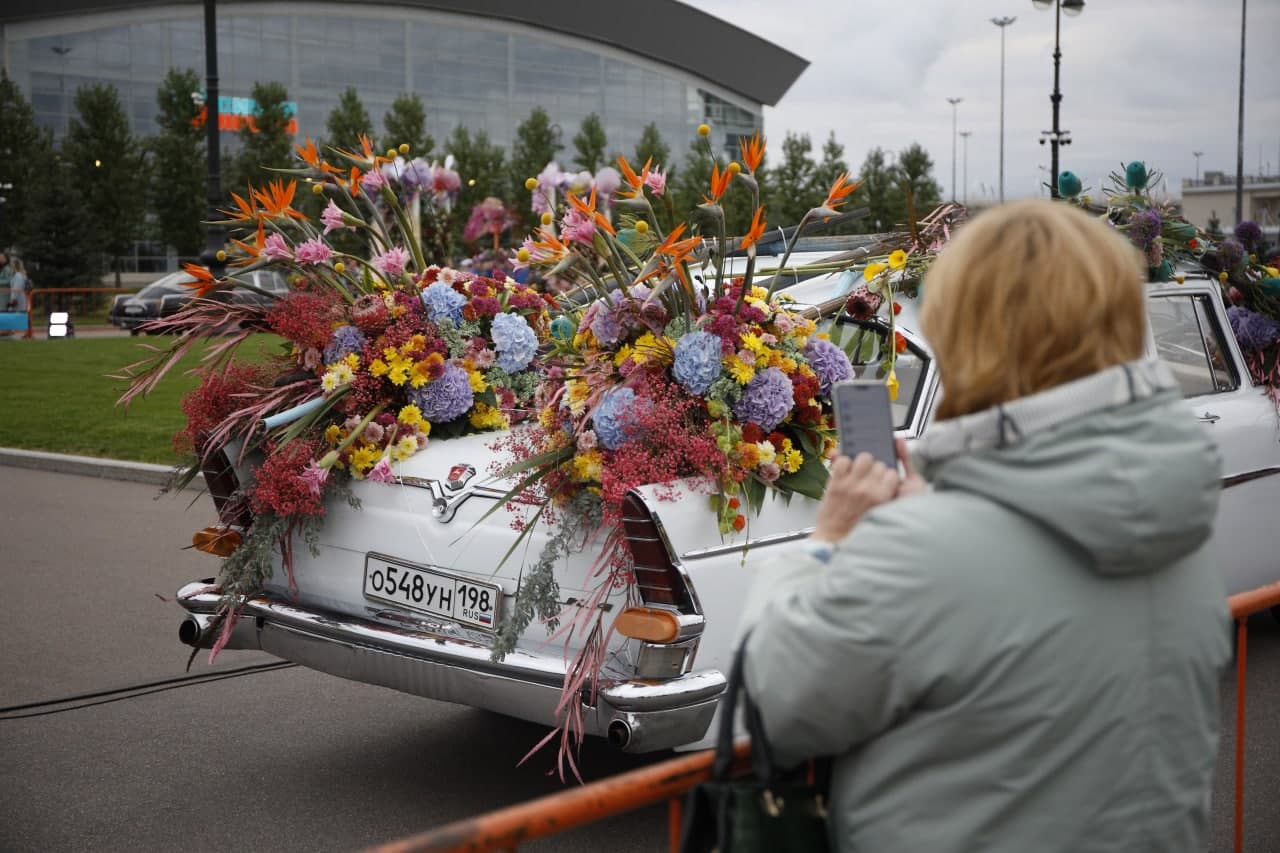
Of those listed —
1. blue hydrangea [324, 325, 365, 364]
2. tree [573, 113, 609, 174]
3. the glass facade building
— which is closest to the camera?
blue hydrangea [324, 325, 365, 364]

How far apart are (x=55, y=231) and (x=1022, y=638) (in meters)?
47.5

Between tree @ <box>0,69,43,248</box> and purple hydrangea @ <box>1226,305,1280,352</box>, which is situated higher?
tree @ <box>0,69,43,248</box>

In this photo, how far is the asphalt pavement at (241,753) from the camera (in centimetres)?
427

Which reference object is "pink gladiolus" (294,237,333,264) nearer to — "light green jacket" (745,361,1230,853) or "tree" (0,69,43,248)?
"light green jacket" (745,361,1230,853)

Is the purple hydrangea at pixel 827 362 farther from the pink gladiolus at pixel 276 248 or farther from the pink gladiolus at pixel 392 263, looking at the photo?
the pink gladiolus at pixel 276 248

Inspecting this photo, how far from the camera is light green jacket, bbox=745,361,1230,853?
1.52 meters

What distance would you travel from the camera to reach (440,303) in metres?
5.03

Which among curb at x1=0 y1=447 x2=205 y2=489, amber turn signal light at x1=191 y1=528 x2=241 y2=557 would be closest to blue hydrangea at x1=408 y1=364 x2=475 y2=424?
amber turn signal light at x1=191 y1=528 x2=241 y2=557

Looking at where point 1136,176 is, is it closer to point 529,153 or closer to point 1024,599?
point 1024,599

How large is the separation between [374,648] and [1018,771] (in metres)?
2.98

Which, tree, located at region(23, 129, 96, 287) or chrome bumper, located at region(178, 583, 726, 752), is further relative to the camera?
tree, located at region(23, 129, 96, 287)

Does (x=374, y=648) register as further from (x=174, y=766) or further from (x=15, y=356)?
(x=15, y=356)

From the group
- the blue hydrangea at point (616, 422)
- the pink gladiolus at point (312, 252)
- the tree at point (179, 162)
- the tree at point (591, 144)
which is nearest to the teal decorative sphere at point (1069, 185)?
the blue hydrangea at point (616, 422)

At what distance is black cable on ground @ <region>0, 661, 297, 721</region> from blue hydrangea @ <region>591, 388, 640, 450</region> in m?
2.82
